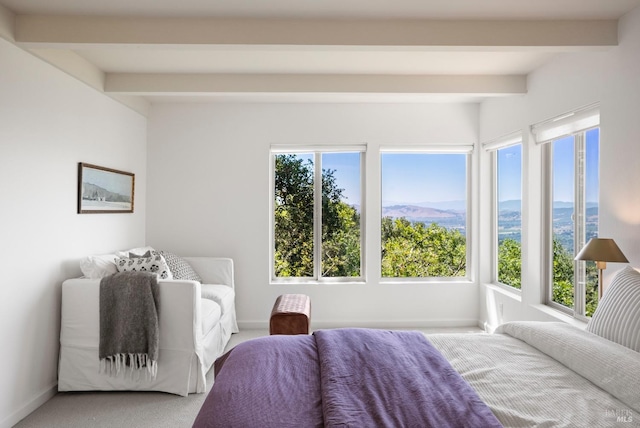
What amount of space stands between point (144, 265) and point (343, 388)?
2541 mm

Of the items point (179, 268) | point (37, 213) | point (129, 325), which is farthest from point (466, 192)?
point (37, 213)

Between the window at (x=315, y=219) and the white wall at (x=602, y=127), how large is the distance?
171 cm

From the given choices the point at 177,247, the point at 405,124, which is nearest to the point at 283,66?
the point at 405,124

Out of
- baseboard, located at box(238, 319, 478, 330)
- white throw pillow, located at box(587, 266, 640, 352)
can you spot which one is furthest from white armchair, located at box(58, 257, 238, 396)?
white throw pillow, located at box(587, 266, 640, 352)

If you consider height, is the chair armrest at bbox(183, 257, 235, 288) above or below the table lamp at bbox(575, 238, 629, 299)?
below

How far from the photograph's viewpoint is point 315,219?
5.20 metres

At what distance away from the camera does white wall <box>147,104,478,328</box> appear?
16.5 ft

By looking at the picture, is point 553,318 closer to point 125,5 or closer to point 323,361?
point 323,361

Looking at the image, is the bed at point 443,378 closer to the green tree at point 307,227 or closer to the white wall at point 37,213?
the white wall at point 37,213

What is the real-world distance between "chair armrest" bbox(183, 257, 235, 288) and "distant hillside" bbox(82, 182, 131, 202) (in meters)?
0.94

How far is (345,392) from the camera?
1634 millimetres

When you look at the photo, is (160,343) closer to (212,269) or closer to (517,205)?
(212,269)

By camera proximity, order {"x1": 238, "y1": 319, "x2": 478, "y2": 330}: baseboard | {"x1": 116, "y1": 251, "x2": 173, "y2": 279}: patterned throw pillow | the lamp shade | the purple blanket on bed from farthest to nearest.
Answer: {"x1": 238, "y1": 319, "x2": 478, "y2": 330}: baseboard
{"x1": 116, "y1": 251, "x2": 173, "y2": 279}: patterned throw pillow
the lamp shade
the purple blanket on bed

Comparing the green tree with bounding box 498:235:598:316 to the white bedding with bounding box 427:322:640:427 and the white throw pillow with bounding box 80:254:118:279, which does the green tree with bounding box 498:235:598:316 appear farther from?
the white throw pillow with bounding box 80:254:118:279
